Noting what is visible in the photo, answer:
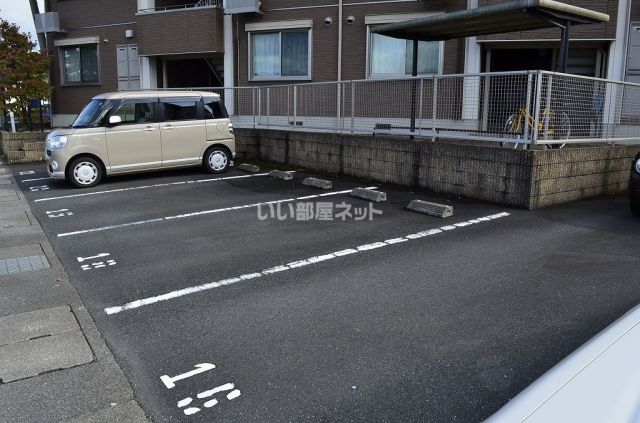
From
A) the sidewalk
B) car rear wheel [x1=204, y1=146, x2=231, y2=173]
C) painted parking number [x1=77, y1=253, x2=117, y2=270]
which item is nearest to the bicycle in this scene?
painted parking number [x1=77, y1=253, x2=117, y2=270]

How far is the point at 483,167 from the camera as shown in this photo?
7.85 metres

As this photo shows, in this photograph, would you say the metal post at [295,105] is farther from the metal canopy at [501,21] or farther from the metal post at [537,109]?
the metal post at [537,109]

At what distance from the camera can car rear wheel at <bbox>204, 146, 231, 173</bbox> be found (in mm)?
11359

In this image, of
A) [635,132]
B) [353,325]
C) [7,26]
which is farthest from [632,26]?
[7,26]

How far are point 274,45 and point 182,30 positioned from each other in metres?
3.11

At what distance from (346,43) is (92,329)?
41.1ft

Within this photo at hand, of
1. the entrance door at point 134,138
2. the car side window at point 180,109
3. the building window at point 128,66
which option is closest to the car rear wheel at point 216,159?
the car side window at point 180,109

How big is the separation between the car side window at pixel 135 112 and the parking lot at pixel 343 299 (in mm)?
2876

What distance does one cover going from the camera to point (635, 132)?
9.23 m

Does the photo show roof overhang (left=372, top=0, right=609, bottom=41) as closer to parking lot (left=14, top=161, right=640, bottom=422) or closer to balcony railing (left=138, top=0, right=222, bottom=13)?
parking lot (left=14, top=161, right=640, bottom=422)

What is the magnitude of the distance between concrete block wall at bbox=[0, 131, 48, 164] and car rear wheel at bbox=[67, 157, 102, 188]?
5527 mm

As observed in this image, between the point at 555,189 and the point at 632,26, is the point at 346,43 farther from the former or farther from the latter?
the point at 555,189

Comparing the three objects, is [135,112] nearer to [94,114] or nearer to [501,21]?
[94,114]

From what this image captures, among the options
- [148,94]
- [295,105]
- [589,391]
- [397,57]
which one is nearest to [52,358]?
[589,391]
